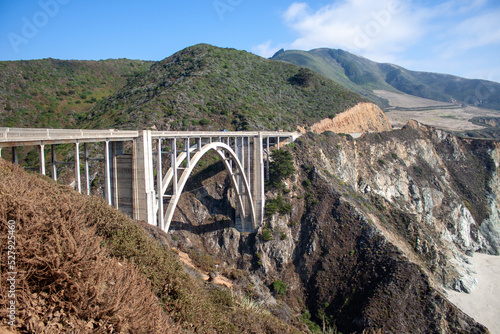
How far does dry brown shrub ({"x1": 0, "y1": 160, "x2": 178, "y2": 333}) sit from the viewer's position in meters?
4.44

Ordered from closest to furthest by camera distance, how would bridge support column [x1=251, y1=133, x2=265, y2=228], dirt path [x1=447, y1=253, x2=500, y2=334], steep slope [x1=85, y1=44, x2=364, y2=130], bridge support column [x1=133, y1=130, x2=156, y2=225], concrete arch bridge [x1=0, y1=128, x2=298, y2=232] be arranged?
concrete arch bridge [x1=0, y1=128, x2=298, y2=232] → bridge support column [x1=133, y1=130, x2=156, y2=225] → dirt path [x1=447, y1=253, x2=500, y2=334] → bridge support column [x1=251, y1=133, x2=265, y2=228] → steep slope [x1=85, y1=44, x2=364, y2=130]

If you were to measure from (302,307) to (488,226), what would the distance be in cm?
3875

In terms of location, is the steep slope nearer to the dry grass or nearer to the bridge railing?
the bridge railing

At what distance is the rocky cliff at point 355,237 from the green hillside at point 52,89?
28358mm

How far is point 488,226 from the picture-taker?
159 ft

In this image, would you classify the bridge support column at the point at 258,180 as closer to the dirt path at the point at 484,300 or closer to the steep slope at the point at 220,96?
the steep slope at the point at 220,96

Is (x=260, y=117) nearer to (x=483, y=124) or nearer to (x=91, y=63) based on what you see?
(x=91, y=63)

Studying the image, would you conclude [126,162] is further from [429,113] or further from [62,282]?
[429,113]

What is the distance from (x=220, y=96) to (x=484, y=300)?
41.2 m

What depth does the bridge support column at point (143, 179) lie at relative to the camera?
49.0ft

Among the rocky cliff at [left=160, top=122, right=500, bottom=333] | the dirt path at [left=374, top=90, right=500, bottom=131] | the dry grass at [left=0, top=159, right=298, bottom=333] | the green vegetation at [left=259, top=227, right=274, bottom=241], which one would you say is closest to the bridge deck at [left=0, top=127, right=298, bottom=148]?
the dry grass at [left=0, top=159, right=298, bottom=333]

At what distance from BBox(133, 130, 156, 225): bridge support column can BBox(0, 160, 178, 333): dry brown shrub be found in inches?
351

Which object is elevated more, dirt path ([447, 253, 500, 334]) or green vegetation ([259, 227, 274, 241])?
green vegetation ([259, 227, 274, 241])

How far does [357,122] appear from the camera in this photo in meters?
55.1
